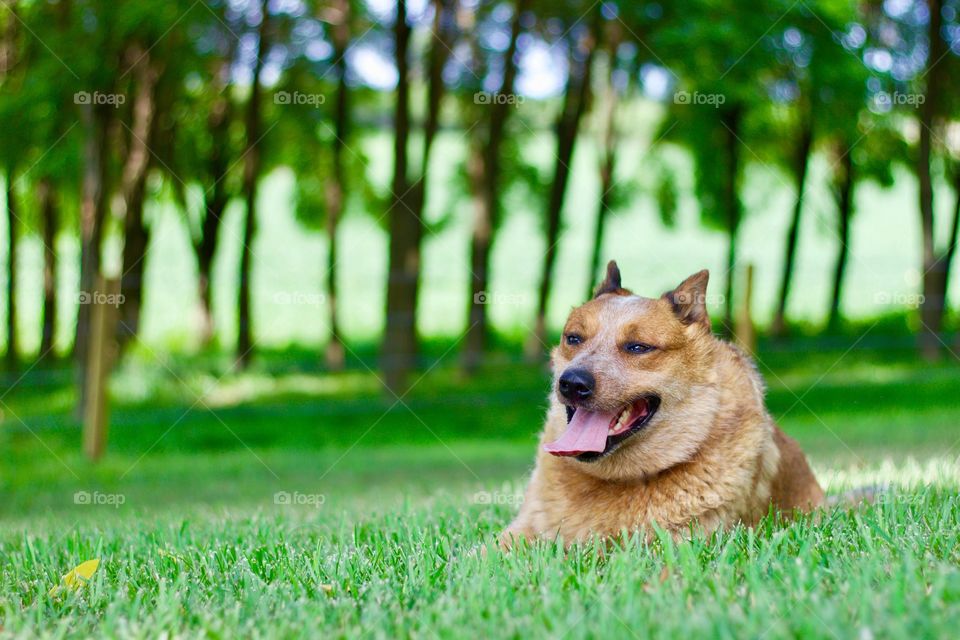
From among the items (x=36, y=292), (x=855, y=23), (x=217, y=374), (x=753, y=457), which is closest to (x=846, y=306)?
(x=855, y=23)

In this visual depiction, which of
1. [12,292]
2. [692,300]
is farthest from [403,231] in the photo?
[692,300]

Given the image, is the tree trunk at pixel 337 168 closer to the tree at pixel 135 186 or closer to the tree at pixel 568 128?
the tree at pixel 135 186

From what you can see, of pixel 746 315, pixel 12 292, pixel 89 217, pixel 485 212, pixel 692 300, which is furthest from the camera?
pixel 12 292

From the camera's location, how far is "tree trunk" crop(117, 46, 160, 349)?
683 inches

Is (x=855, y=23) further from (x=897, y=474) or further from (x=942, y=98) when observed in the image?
(x=897, y=474)

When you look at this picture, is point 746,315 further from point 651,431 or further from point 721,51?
point 651,431

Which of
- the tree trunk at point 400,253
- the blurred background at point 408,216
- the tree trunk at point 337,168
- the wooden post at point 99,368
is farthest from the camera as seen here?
the tree trunk at point 337,168

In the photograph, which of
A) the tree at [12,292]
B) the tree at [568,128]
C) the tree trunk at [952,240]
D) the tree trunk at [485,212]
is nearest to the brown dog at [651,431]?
the tree trunk at [485,212]

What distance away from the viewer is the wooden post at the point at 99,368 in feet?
→ 39.4

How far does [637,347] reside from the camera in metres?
4.51

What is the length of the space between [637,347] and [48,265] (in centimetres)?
1789

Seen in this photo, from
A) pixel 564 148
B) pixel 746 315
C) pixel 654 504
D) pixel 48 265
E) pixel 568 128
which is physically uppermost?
pixel 568 128

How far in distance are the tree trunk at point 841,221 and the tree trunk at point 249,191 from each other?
13019 mm

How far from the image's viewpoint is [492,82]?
19.1 meters
